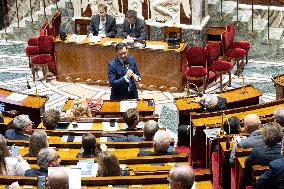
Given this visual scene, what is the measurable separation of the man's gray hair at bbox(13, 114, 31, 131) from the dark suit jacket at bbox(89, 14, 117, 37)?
15.4 feet

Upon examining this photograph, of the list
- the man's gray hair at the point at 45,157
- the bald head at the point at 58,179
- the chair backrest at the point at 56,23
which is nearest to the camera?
the bald head at the point at 58,179

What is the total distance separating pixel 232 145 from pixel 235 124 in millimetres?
342

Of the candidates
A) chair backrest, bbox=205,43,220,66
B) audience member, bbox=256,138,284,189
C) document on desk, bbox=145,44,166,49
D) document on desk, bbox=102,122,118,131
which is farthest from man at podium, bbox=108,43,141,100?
audience member, bbox=256,138,284,189

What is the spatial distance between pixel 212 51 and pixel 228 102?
2275mm

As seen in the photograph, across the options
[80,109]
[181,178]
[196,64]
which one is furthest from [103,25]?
[181,178]

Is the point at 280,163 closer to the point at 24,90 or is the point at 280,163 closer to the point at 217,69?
the point at 217,69

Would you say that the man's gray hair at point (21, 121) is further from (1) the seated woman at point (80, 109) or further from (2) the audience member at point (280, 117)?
(2) the audience member at point (280, 117)

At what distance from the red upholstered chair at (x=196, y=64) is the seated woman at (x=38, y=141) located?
4.75 meters

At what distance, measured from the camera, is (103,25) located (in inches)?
492

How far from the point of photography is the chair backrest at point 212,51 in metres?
11.5

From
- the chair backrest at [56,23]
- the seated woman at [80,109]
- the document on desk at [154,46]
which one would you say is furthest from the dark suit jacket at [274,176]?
the chair backrest at [56,23]

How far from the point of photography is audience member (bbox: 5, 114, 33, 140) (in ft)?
26.3

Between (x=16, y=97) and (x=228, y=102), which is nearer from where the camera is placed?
(x=228, y=102)

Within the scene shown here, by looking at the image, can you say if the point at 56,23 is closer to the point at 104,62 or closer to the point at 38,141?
the point at 104,62
